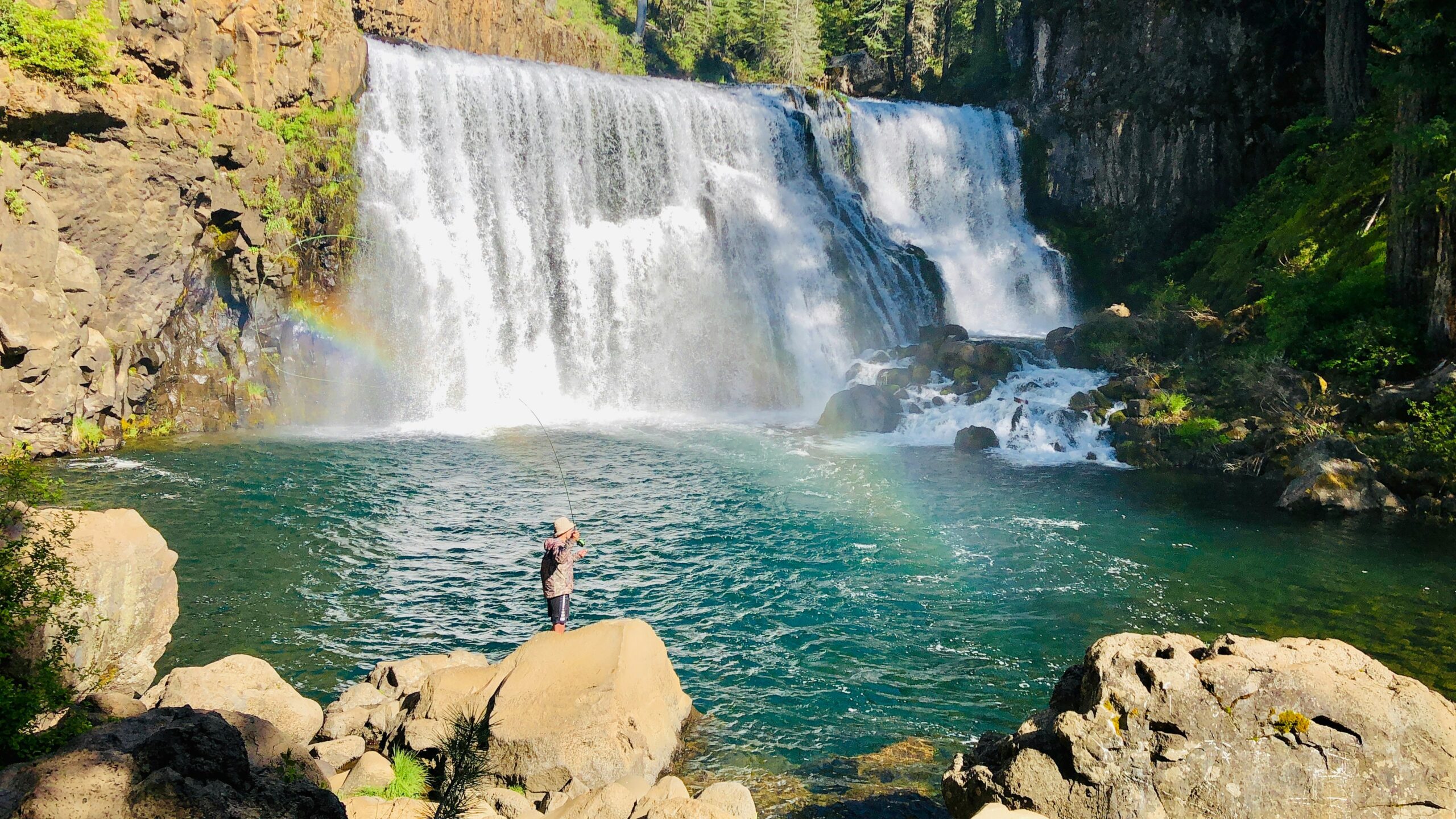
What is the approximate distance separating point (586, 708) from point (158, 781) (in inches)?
175

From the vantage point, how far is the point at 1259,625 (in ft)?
39.9

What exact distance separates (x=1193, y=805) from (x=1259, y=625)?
756 cm

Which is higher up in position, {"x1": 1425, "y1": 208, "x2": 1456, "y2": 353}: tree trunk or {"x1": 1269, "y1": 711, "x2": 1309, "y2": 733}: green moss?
{"x1": 1425, "y1": 208, "x2": 1456, "y2": 353}: tree trunk

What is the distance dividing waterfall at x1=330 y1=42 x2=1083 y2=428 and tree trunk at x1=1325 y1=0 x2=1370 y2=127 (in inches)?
452

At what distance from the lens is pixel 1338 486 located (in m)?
17.8

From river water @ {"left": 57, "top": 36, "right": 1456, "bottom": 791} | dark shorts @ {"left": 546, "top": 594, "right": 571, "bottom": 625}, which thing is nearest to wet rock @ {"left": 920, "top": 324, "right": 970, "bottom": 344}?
river water @ {"left": 57, "top": 36, "right": 1456, "bottom": 791}

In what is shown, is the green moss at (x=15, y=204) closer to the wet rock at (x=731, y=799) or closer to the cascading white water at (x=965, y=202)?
the wet rock at (x=731, y=799)

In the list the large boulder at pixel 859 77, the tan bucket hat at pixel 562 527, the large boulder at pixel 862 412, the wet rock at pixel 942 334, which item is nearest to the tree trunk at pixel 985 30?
the large boulder at pixel 859 77

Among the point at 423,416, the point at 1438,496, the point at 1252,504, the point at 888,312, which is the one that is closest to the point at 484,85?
the point at 423,416

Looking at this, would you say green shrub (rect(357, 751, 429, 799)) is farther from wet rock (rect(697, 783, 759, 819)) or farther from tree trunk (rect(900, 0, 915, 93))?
tree trunk (rect(900, 0, 915, 93))

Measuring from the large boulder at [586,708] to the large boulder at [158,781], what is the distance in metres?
3.22

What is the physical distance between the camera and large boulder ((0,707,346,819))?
405 centimetres

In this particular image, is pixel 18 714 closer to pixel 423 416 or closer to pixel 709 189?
pixel 423 416

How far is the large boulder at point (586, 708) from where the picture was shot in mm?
7953
